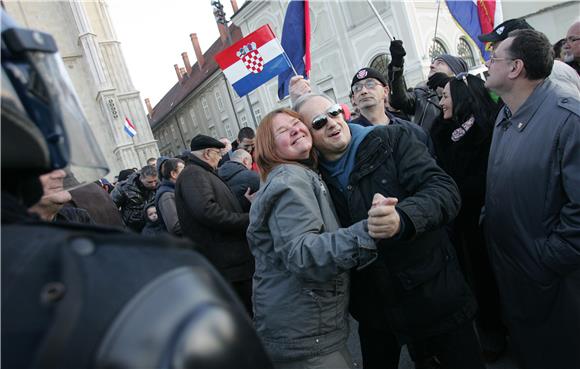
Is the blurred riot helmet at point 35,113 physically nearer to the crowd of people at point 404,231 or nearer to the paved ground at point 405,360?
the crowd of people at point 404,231

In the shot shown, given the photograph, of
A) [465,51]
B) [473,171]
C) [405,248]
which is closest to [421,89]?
[473,171]

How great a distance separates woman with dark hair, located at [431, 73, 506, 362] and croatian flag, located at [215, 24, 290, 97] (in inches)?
125

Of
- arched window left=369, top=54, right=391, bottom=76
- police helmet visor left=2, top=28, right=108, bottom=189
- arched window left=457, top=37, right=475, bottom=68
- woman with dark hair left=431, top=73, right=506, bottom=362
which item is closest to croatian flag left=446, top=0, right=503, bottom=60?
woman with dark hair left=431, top=73, right=506, bottom=362

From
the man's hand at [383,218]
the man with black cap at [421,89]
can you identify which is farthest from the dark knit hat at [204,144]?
the man's hand at [383,218]

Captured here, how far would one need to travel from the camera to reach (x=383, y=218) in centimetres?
153

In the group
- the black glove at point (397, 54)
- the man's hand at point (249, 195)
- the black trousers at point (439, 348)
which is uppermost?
the black glove at point (397, 54)

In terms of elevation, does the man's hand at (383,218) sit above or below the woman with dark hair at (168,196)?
below

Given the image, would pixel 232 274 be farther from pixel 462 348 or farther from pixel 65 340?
pixel 65 340

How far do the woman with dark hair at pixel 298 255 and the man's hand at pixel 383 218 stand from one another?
17 millimetres

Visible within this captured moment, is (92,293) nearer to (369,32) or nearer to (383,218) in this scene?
(383,218)

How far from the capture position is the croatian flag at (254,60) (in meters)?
5.75

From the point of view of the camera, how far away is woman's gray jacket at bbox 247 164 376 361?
161 cm

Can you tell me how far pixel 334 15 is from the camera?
21.2 meters

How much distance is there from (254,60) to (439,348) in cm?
504
